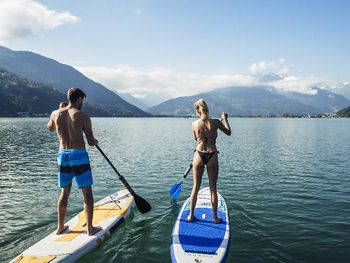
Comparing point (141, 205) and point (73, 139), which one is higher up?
point (73, 139)

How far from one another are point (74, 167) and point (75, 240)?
7.47ft

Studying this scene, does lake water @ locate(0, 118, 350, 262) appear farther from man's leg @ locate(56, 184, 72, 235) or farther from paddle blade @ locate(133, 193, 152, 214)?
man's leg @ locate(56, 184, 72, 235)

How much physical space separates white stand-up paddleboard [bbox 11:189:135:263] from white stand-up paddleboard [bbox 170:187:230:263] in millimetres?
2386

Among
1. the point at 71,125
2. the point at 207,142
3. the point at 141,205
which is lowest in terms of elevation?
the point at 141,205

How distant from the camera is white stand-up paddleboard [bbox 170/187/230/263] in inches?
383

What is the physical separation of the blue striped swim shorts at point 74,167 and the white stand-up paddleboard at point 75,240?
1.69 meters

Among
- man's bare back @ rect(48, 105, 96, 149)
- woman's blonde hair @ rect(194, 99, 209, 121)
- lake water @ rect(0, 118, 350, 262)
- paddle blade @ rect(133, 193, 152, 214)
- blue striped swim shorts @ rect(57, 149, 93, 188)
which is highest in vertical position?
woman's blonde hair @ rect(194, 99, 209, 121)

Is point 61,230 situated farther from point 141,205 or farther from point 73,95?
point 73,95

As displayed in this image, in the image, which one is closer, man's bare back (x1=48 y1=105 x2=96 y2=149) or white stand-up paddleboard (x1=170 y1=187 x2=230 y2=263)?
white stand-up paddleboard (x1=170 y1=187 x2=230 y2=263)

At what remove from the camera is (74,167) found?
10352mm

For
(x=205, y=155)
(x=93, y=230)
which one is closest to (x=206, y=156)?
(x=205, y=155)

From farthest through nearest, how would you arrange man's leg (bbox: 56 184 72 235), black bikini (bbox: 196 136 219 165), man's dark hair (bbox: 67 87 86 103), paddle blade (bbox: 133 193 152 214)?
paddle blade (bbox: 133 193 152 214)
black bikini (bbox: 196 136 219 165)
man's leg (bbox: 56 184 72 235)
man's dark hair (bbox: 67 87 86 103)

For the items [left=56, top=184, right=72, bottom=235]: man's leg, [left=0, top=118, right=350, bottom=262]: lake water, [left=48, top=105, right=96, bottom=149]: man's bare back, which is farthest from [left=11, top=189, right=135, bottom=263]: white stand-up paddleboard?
[left=48, top=105, right=96, bottom=149]: man's bare back

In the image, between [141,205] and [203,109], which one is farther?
[141,205]
